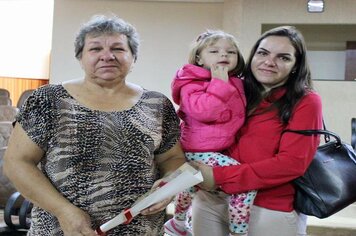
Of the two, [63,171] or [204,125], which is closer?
[63,171]

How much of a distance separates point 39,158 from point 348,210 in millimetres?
3299

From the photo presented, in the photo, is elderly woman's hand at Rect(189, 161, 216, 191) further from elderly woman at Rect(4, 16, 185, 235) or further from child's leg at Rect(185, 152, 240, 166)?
elderly woman at Rect(4, 16, 185, 235)

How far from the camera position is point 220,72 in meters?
1.60

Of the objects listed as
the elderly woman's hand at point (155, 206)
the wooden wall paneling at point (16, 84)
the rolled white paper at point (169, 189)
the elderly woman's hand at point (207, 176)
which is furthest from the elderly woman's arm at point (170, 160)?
the wooden wall paneling at point (16, 84)

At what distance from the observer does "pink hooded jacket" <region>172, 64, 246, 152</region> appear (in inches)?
60.5

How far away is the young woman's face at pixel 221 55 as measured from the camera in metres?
1.66

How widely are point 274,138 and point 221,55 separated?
0.41 m

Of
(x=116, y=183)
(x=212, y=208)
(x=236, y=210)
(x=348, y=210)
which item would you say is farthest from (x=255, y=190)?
(x=348, y=210)

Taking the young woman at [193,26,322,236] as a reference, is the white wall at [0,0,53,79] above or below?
above

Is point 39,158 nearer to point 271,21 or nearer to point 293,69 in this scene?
point 293,69

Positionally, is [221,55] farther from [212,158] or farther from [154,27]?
[154,27]

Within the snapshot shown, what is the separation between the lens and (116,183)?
1.32 metres

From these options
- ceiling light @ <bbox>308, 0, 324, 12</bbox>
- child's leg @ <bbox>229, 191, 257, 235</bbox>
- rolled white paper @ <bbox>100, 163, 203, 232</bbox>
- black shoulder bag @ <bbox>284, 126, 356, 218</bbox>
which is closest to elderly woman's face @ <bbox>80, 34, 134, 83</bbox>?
rolled white paper @ <bbox>100, 163, 203, 232</bbox>

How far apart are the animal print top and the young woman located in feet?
0.96
